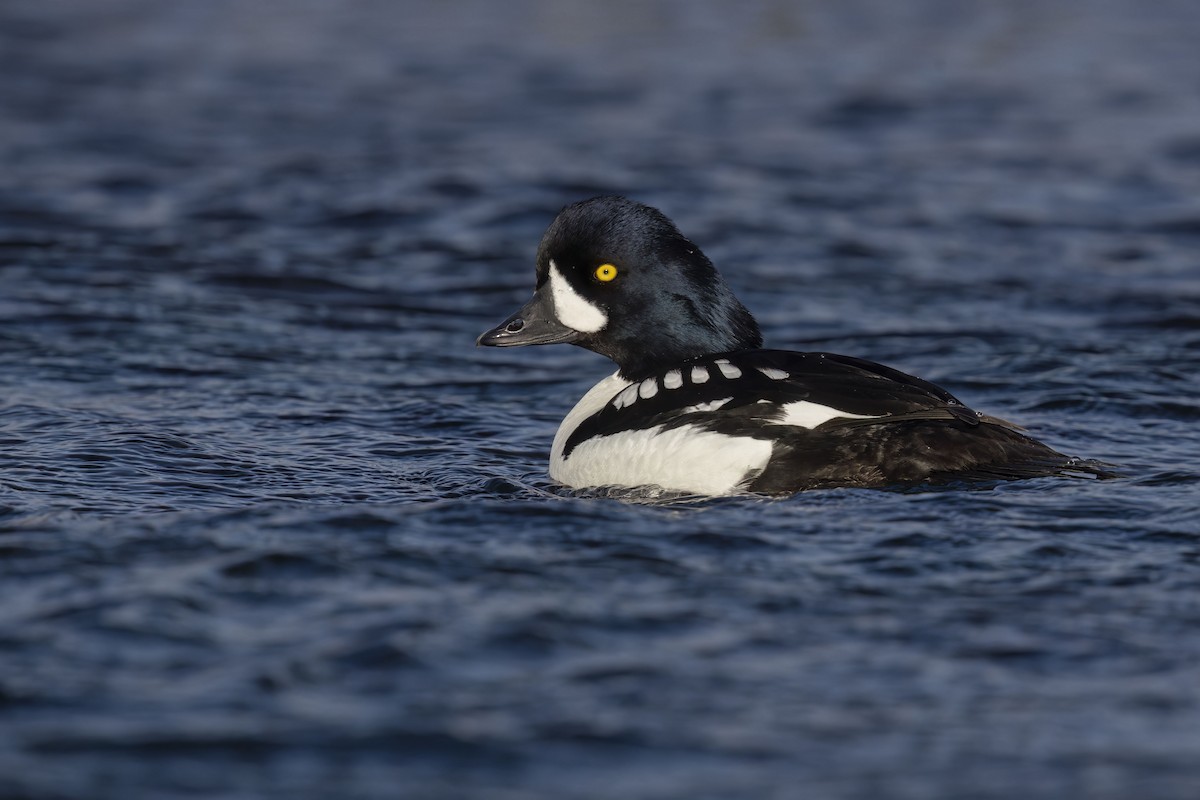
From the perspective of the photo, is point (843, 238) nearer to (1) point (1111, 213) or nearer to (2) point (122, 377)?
(1) point (1111, 213)

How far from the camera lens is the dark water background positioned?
475cm

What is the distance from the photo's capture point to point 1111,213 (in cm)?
1323

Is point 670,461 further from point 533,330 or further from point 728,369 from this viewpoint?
point 533,330

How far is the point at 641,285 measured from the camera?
785 cm

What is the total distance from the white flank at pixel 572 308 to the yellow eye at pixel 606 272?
0.15m

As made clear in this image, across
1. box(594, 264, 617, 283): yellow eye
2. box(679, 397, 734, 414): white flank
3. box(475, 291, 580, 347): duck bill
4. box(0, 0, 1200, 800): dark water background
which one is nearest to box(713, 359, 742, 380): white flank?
box(679, 397, 734, 414): white flank

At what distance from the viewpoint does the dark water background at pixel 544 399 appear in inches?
187

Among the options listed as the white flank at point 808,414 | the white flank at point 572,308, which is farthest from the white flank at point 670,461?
the white flank at point 572,308

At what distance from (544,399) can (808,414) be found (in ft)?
9.47

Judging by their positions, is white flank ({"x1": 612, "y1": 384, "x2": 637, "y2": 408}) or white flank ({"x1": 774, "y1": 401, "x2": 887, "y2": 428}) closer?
white flank ({"x1": 774, "y1": 401, "x2": 887, "y2": 428})

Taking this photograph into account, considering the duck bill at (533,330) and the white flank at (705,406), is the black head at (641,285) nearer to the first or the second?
the duck bill at (533,330)

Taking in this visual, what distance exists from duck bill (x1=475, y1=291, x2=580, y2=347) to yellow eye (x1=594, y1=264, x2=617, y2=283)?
31 centimetres

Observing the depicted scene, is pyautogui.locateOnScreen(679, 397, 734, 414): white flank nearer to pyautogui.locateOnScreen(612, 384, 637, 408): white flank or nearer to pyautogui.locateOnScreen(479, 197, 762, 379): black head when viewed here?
pyautogui.locateOnScreen(612, 384, 637, 408): white flank

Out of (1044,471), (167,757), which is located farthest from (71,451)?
(1044,471)
